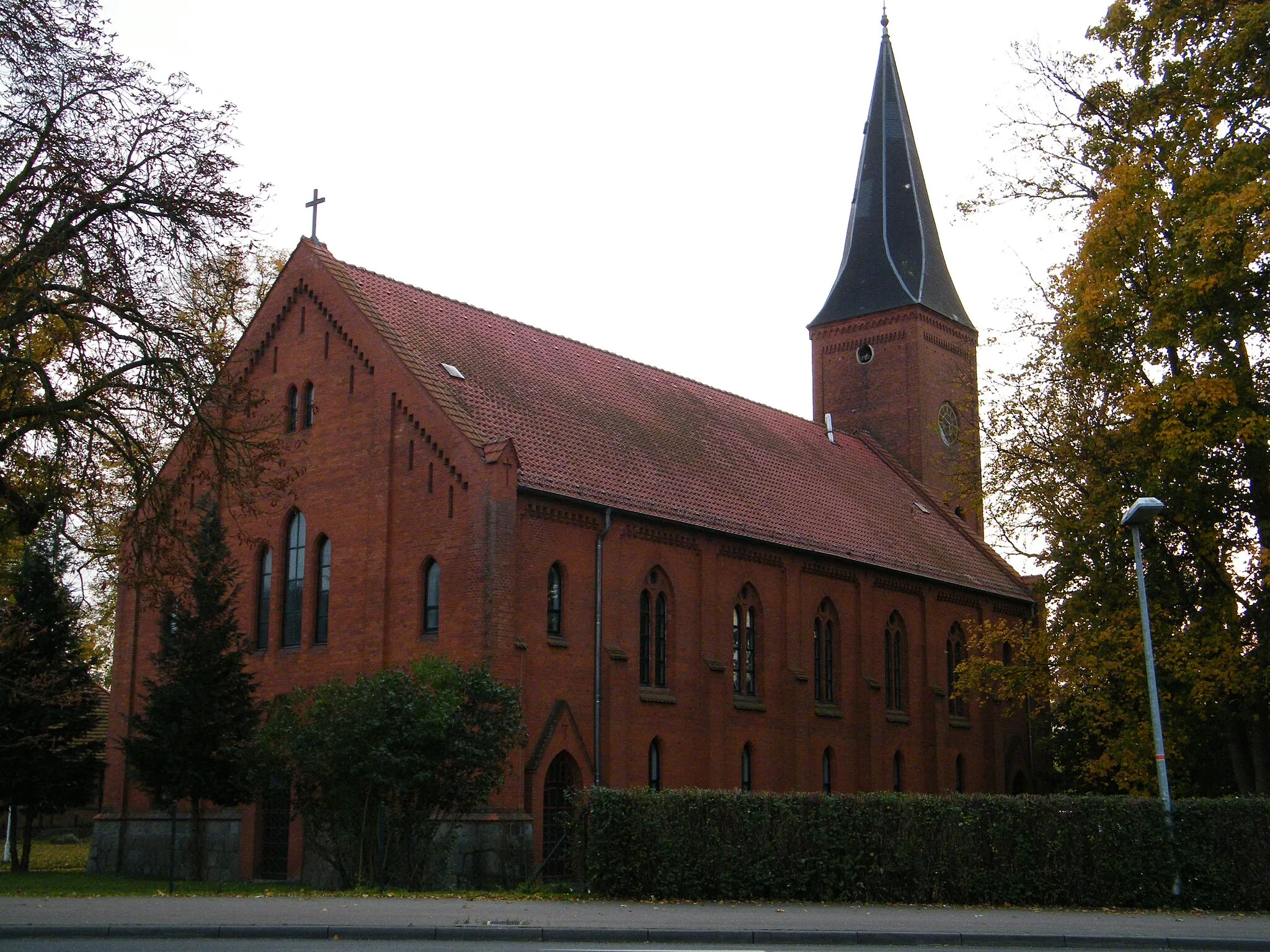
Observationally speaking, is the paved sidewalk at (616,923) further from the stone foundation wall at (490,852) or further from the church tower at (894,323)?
the church tower at (894,323)

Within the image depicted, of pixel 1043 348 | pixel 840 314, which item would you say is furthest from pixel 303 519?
pixel 840 314

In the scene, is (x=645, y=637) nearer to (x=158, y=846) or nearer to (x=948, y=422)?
(x=158, y=846)

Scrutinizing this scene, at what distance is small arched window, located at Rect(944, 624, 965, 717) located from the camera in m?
42.9

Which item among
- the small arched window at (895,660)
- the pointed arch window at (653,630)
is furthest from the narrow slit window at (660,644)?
the small arched window at (895,660)

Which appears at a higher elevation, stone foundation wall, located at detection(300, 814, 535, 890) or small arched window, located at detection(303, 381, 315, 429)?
small arched window, located at detection(303, 381, 315, 429)

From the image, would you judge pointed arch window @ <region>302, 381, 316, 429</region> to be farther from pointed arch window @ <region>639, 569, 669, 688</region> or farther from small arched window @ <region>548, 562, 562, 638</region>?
pointed arch window @ <region>639, 569, 669, 688</region>

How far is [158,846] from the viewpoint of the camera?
32250mm

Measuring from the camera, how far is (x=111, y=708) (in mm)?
35031

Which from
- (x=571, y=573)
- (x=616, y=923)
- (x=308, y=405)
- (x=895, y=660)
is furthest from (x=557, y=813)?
(x=895, y=660)

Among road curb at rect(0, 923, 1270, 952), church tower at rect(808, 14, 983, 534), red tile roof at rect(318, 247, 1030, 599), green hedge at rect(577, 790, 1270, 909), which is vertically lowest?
road curb at rect(0, 923, 1270, 952)

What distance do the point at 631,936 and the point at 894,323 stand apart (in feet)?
123

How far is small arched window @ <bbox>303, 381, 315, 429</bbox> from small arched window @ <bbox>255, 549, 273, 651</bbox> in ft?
10.4

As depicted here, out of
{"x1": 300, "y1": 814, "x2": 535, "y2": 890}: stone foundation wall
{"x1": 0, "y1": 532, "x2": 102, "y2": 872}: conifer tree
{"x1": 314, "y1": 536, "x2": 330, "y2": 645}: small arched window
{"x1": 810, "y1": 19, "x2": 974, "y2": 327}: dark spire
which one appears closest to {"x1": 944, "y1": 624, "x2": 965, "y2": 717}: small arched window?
{"x1": 810, "y1": 19, "x2": 974, "y2": 327}: dark spire

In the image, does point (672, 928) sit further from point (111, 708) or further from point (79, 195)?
point (111, 708)
